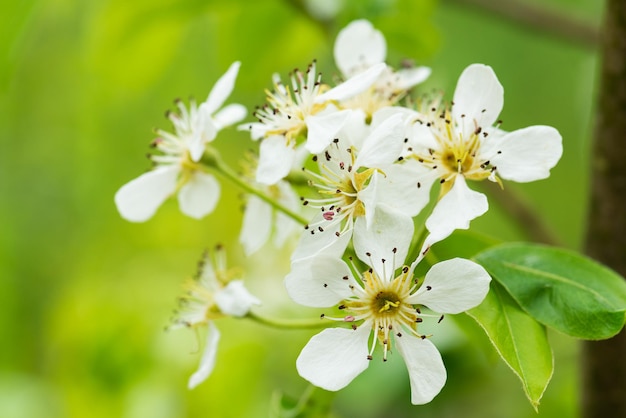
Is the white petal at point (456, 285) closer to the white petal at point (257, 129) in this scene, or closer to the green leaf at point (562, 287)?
the green leaf at point (562, 287)

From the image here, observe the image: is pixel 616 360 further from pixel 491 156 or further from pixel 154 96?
pixel 154 96

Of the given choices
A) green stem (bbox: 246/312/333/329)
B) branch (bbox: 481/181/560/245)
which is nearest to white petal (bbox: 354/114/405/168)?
green stem (bbox: 246/312/333/329)

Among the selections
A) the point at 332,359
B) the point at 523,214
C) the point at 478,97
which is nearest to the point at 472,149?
A: the point at 478,97

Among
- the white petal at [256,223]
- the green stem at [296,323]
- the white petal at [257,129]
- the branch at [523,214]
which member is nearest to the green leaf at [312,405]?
the green stem at [296,323]

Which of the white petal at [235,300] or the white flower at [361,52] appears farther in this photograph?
the white flower at [361,52]

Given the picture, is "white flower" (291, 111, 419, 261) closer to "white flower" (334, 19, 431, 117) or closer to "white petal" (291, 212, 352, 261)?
"white petal" (291, 212, 352, 261)

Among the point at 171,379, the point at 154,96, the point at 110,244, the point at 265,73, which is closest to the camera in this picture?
the point at 265,73

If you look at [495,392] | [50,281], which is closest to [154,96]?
[50,281]
